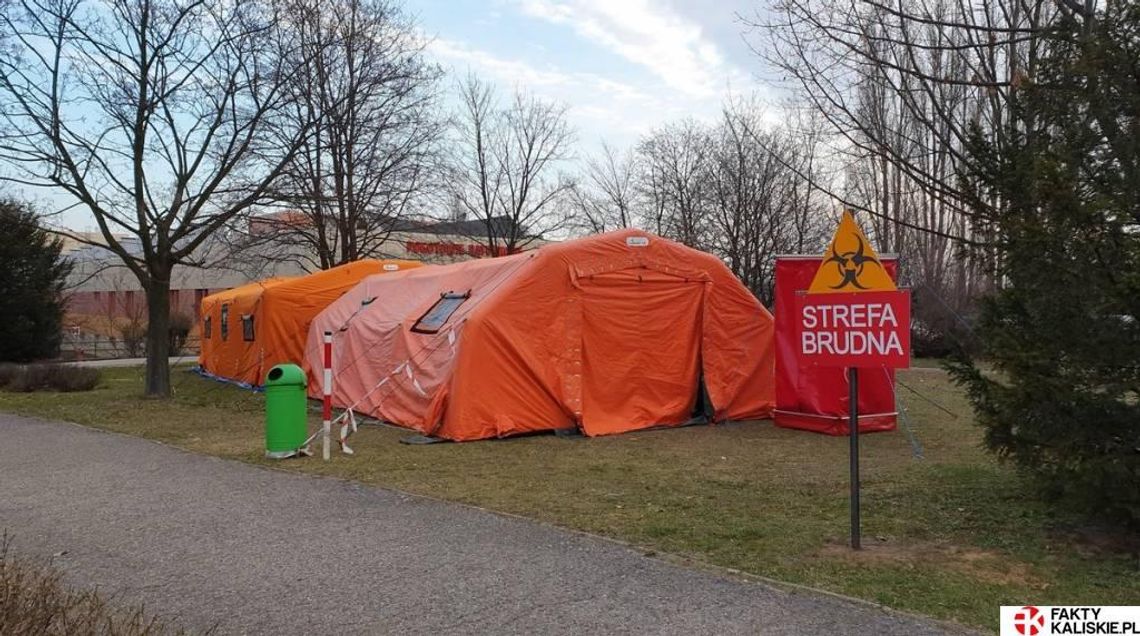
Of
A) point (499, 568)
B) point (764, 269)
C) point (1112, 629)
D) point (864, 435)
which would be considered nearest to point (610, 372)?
point (864, 435)

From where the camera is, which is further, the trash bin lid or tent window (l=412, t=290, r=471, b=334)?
tent window (l=412, t=290, r=471, b=334)

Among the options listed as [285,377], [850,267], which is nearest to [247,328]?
[285,377]

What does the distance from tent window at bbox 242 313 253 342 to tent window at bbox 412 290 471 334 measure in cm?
925

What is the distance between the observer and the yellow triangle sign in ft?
19.7

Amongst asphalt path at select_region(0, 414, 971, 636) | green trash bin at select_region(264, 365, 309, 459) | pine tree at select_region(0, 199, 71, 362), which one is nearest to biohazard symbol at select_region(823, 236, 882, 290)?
asphalt path at select_region(0, 414, 971, 636)

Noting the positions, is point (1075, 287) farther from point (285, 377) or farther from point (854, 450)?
point (285, 377)

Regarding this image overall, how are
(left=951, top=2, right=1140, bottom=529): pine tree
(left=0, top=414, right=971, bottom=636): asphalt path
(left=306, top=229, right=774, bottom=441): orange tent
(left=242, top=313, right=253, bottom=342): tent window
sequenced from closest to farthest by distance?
(left=0, top=414, right=971, bottom=636): asphalt path → (left=951, top=2, right=1140, bottom=529): pine tree → (left=306, top=229, right=774, bottom=441): orange tent → (left=242, top=313, right=253, bottom=342): tent window

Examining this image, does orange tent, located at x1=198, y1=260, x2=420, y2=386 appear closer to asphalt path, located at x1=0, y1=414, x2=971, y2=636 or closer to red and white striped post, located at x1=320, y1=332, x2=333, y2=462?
red and white striped post, located at x1=320, y1=332, x2=333, y2=462

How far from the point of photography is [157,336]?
738 inches

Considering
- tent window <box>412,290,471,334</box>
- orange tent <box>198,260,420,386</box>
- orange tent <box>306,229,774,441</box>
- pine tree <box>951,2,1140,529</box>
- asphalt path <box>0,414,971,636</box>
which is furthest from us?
→ orange tent <box>198,260,420,386</box>

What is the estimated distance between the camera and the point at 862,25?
303 inches

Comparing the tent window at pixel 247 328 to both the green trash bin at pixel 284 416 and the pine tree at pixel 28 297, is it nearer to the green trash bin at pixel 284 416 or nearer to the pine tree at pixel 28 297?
the green trash bin at pixel 284 416

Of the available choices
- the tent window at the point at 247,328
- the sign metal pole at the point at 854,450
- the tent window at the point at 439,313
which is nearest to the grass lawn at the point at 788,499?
the sign metal pole at the point at 854,450

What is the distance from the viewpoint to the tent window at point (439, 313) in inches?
528
